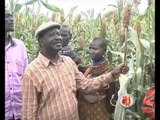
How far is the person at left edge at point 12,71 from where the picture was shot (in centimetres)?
277

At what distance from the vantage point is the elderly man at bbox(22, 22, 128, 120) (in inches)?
106

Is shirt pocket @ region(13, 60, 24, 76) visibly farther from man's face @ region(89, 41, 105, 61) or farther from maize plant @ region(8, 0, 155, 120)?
man's face @ region(89, 41, 105, 61)

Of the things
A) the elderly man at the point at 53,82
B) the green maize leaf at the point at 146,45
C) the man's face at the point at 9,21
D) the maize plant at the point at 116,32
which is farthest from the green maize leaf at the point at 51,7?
the green maize leaf at the point at 146,45

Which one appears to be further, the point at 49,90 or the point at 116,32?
the point at 116,32

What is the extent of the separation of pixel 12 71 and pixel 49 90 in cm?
37

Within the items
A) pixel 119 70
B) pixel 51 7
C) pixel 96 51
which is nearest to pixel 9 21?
pixel 51 7

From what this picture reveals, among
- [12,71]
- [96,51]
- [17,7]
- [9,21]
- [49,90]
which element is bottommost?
[49,90]

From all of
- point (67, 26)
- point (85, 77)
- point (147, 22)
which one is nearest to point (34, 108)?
point (85, 77)

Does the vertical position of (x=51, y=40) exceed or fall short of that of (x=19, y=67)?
it exceeds it

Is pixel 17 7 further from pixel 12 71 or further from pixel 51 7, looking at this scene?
pixel 12 71

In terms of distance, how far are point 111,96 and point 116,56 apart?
0.35 metres

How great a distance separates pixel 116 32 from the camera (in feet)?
9.30

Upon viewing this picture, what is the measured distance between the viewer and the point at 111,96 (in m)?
2.82

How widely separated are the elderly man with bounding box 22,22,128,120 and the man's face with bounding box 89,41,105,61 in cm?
16
